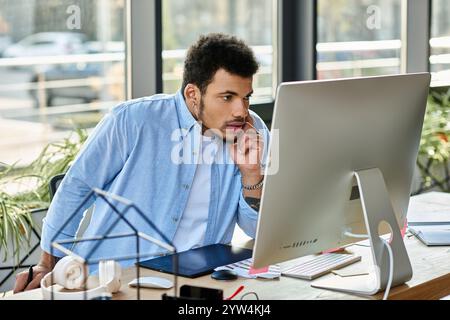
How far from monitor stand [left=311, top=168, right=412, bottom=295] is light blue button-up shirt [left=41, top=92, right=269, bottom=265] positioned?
0.51 metres

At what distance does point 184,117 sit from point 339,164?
0.70 meters

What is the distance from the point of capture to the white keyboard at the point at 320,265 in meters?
2.22

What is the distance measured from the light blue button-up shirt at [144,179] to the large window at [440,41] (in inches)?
121

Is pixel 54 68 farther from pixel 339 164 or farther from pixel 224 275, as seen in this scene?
pixel 339 164

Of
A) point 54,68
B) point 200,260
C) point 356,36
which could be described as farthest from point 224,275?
point 356,36

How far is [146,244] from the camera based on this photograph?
2564 mm

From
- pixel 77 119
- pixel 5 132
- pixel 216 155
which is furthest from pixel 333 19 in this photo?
pixel 216 155

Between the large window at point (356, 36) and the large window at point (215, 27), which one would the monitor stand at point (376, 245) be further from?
the large window at point (356, 36)

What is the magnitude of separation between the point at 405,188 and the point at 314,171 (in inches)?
16.7

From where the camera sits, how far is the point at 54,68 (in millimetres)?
3604

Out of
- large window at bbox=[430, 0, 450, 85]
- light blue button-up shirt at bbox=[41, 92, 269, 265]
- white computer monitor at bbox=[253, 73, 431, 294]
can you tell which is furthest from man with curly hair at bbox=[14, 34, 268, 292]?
large window at bbox=[430, 0, 450, 85]

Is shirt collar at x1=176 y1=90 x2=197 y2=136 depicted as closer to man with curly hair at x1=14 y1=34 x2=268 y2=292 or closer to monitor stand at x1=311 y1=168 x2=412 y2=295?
man with curly hair at x1=14 y1=34 x2=268 y2=292

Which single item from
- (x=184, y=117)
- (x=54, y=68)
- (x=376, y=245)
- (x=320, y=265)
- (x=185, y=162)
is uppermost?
(x=54, y=68)

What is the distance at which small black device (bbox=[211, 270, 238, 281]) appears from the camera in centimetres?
217
